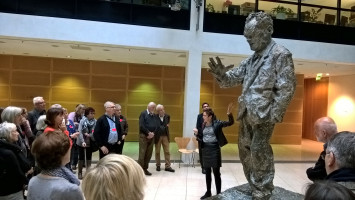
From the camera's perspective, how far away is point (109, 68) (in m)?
13.2

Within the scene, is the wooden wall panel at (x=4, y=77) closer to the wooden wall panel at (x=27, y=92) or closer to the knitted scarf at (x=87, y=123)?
the wooden wall panel at (x=27, y=92)

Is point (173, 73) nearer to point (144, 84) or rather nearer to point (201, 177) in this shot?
point (144, 84)

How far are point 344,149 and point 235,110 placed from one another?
12.1m

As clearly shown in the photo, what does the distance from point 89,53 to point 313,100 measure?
1148 cm

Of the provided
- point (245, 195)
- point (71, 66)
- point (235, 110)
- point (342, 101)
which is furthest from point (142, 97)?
point (245, 195)

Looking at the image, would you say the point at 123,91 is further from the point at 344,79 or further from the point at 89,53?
the point at 344,79

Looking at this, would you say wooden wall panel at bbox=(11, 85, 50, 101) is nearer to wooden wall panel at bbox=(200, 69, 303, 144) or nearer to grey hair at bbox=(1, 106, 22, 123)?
wooden wall panel at bbox=(200, 69, 303, 144)

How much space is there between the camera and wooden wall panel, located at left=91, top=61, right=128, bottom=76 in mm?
13047

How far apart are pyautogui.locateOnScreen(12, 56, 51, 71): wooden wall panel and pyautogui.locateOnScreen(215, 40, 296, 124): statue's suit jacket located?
36.0 ft

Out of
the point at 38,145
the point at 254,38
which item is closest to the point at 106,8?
the point at 254,38

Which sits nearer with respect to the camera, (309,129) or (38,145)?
(38,145)

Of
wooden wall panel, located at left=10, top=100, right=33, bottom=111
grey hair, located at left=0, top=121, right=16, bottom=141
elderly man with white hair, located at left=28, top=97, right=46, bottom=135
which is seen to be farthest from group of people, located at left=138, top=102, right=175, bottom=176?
wooden wall panel, located at left=10, top=100, right=33, bottom=111

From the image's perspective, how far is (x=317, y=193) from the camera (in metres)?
1.09

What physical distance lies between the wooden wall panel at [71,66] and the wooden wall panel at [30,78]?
20.3 inches
